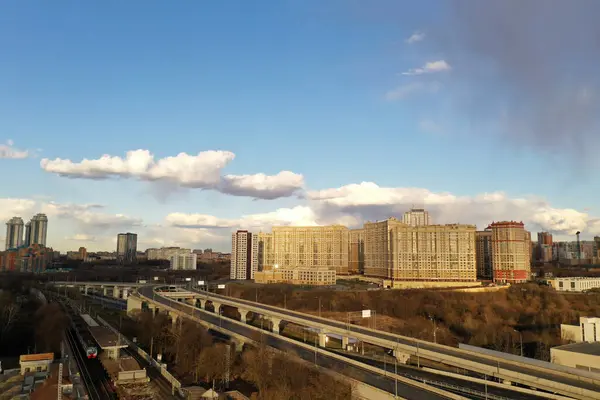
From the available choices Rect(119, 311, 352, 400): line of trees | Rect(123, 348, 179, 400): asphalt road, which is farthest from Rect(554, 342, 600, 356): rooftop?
Rect(123, 348, 179, 400): asphalt road

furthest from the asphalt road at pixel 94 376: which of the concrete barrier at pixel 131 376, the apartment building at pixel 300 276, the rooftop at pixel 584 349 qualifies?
the apartment building at pixel 300 276

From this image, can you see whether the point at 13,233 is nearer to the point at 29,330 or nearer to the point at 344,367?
the point at 29,330

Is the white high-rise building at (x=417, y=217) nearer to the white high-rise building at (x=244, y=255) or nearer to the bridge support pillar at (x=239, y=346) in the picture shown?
the white high-rise building at (x=244, y=255)

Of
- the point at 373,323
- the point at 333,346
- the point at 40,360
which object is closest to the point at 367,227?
the point at 373,323

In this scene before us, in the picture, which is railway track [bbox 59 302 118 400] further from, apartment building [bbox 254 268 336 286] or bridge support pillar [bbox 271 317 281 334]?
apartment building [bbox 254 268 336 286]

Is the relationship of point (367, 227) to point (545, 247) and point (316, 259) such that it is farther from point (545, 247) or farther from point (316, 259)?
point (545, 247)

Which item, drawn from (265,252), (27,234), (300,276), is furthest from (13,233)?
(300,276)

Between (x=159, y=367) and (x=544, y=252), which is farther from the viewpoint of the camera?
(x=544, y=252)
